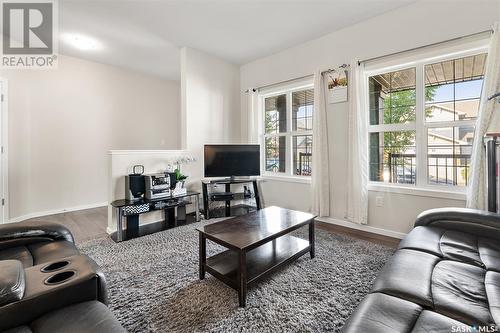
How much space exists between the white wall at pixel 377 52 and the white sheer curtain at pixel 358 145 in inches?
5.7

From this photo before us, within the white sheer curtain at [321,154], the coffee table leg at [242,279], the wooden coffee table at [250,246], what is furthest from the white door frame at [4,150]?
the white sheer curtain at [321,154]

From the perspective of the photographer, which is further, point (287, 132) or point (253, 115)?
point (253, 115)

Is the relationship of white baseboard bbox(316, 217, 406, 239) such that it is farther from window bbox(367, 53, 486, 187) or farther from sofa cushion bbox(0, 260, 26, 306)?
sofa cushion bbox(0, 260, 26, 306)

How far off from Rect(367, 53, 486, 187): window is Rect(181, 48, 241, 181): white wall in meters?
2.41

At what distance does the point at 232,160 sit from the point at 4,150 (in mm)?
3294

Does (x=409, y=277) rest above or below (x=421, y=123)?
below

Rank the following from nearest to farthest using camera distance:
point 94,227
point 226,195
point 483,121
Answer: point 483,121
point 94,227
point 226,195

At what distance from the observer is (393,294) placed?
3.51 ft

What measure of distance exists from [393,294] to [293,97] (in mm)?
3532

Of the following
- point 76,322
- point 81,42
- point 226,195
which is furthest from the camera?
point 226,195

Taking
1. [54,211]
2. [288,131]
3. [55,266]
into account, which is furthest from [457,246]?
[54,211]

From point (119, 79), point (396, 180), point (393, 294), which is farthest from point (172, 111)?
point (393, 294)

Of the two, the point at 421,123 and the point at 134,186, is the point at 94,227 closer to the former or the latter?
the point at 134,186

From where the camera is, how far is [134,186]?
10.3 feet
